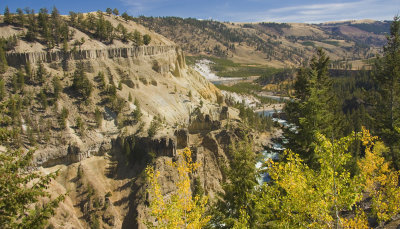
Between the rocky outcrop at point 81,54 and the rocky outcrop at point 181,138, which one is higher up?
the rocky outcrop at point 81,54

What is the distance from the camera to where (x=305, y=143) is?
20.5 metres

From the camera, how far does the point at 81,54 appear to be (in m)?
62.0

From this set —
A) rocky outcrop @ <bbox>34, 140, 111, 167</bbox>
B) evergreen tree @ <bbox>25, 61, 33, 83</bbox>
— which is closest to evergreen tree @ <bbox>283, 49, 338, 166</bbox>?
rocky outcrop @ <bbox>34, 140, 111, 167</bbox>

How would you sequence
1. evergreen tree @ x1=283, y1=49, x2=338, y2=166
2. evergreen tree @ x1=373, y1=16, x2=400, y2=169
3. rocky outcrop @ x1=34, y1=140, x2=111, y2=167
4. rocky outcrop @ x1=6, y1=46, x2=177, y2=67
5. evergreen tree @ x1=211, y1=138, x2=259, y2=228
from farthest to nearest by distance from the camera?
1. rocky outcrop @ x1=6, y1=46, x2=177, y2=67
2. rocky outcrop @ x1=34, y1=140, x2=111, y2=167
3. evergreen tree @ x1=373, y1=16, x2=400, y2=169
4. evergreen tree @ x1=283, y1=49, x2=338, y2=166
5. evergreen tree @ x1=211, y1=138, x2=259, y2=228

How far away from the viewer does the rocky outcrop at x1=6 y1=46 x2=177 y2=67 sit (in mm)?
55531

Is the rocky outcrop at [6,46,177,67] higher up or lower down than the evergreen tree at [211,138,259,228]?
higher up

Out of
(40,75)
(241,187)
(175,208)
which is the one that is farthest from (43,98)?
(175,208)

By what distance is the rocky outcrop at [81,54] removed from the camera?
5553 cm

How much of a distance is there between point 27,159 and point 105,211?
30203 millimetres

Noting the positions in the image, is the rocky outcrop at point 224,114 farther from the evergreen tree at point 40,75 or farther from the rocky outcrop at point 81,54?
the evergreen tree at point 40,75

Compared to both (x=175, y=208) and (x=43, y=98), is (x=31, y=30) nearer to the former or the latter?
(x=43, y=98)

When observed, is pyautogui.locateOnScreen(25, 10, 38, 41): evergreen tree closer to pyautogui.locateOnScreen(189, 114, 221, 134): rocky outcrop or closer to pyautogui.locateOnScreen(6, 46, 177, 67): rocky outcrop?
pyautogui.locateOnScreen(6, 46, 177, 67): rocky outcrop

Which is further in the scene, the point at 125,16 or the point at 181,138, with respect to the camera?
the point at 125,16

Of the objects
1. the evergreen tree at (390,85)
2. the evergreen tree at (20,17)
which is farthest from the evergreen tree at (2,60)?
the evergreen tree at (390,85)
